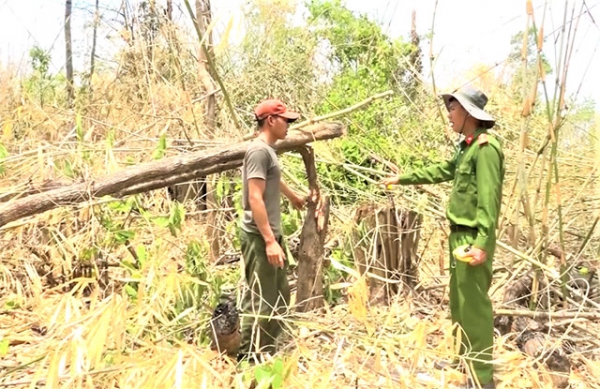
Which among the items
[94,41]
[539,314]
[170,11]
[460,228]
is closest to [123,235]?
[460,228]

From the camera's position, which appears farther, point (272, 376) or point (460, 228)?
point (460, 228)

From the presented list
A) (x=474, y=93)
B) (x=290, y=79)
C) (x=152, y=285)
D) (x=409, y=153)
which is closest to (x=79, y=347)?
(x=152, y=285)

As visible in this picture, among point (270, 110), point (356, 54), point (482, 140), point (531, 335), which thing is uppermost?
point (356, 54)

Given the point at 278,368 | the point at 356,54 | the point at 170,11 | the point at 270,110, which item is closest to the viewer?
the point at 278,368

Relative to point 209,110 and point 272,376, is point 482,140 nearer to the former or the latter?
point 272,376

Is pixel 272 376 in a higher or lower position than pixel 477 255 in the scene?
lower

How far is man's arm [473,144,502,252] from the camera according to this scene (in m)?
2.42

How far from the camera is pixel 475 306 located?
2.59 m

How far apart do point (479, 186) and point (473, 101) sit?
42 centimetres

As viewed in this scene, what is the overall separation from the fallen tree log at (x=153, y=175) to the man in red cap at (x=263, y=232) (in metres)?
0.24

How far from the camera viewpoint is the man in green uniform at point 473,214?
2479 mm

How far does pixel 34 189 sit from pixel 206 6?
6.91 feet

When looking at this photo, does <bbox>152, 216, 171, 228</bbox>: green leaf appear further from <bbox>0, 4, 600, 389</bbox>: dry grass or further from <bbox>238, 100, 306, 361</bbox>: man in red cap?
<bbox>238, 100, 306, 361</bbox>: man in red cap

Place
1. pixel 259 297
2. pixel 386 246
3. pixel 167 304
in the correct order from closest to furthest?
1. pixel 259 297
2. pixel 167 304
3. pixel 386 246
